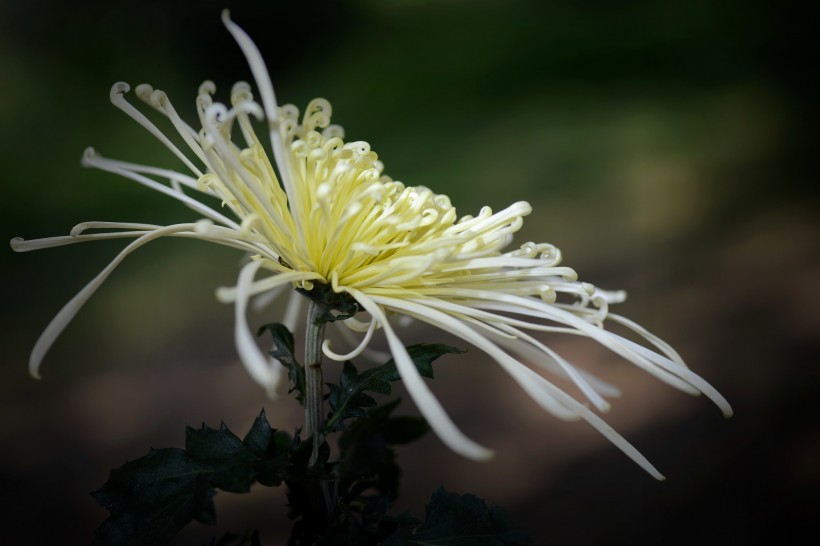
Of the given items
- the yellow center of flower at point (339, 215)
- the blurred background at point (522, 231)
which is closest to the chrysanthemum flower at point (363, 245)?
the yellow center of flower at point (339, 215)

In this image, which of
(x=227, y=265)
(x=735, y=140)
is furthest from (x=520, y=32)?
(x=227, y=265)

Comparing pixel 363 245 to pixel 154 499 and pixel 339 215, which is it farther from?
pixel 154 499

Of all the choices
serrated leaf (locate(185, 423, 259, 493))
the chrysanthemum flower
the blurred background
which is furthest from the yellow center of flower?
the blurred background

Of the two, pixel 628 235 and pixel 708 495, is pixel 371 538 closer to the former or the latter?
pixel 708 495

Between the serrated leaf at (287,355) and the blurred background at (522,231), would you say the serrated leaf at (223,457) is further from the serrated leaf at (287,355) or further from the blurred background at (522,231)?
the blurred background at (522,231)

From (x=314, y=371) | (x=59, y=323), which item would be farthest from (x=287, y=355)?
(x=59, y=323)
